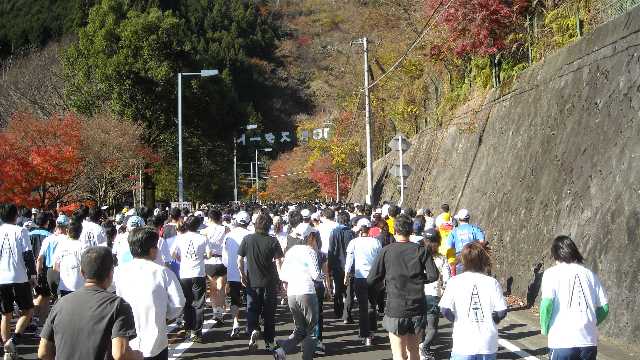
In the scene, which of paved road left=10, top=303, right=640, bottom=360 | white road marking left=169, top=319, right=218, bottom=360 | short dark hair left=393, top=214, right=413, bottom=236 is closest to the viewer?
short dark hair left=393, top=214, right=413, bottom=236

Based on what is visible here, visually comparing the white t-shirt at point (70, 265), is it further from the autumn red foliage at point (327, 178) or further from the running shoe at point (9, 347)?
the autumn red foliage at point (327, 178)

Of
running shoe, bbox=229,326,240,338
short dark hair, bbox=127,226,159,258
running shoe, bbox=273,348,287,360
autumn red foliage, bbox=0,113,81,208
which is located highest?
autumn red foliage, bbox=0,113,81,208

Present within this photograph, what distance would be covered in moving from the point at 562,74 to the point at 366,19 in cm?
2273

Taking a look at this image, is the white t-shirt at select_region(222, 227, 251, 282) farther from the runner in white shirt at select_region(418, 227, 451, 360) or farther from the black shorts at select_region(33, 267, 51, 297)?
the runner in white shirt at select_region(418, 227, 451, 360)

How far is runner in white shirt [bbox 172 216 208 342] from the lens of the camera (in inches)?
416

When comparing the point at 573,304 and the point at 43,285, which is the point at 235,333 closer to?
the point at 43,285

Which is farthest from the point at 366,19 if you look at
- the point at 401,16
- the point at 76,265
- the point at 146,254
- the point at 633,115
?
the point at 146,254

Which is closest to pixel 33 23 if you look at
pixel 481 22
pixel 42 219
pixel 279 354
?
pixel 481 22

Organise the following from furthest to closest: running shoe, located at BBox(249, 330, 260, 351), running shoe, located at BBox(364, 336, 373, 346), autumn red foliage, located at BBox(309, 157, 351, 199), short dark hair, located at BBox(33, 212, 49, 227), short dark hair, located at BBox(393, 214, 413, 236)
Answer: autumn red foliage, located at BBox(309, 157, 351, 199) → short dark hair, located at BBox(33, 212, 49, 227) → running shoe, located at BBox(364, 336, 373, 346) → running shoe, located at BBox(249, 330, 260, 351) → short dark hair, located at BBox(393, 214, 413, 236)

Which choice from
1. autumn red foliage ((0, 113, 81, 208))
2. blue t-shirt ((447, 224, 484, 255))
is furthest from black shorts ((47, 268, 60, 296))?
autumn red foliage ((0, 113, 81, 208))

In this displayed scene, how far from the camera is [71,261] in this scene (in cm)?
927

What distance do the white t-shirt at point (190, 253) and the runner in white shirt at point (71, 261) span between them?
5.38 ft

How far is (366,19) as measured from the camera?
37500 millimetres

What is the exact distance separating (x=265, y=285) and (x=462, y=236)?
12.1ft
